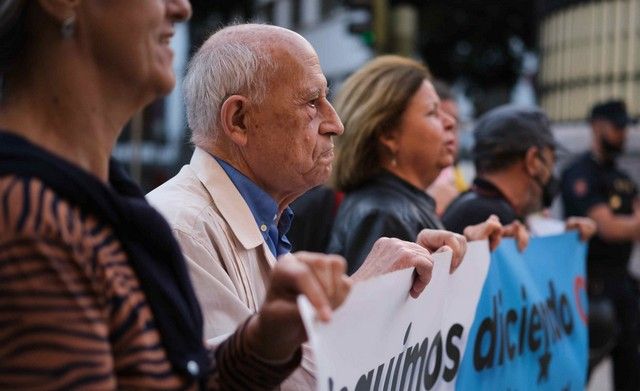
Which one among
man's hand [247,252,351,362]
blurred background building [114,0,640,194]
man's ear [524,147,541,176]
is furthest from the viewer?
blurred background building [114,0,640,194]

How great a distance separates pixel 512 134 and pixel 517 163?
0.48 feet

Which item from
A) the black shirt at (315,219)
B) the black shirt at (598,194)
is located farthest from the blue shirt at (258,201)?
the black shirt at (598,194)

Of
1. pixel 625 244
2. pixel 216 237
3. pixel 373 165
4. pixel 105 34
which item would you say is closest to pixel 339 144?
pixel 373 165

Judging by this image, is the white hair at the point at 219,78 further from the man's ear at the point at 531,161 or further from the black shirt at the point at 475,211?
the man's ear at the point at 531,161

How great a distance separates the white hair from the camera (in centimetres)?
284

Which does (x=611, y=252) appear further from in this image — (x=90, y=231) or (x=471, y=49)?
(x=471, y=49)

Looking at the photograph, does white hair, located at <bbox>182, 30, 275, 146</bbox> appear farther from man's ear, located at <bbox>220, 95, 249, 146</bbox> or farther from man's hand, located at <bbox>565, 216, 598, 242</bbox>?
man's hand, located at <bbox>565, 216, 598, 242</bbox>

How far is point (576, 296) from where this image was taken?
4.86 meters

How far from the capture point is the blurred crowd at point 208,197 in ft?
4.91

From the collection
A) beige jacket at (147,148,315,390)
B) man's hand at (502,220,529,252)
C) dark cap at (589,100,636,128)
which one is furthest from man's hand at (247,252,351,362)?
dark cap at (589,100,636,128)

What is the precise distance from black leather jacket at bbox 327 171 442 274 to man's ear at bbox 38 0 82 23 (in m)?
2.19

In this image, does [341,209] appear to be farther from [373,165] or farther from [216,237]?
[216,237]

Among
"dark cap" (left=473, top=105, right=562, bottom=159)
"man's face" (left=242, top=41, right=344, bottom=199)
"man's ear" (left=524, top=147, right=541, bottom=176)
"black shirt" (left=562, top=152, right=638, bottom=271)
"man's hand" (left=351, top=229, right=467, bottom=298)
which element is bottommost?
"black shirt" (left=562, top=152, right=638, bottom=271)

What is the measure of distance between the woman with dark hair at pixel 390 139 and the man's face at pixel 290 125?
107cm
